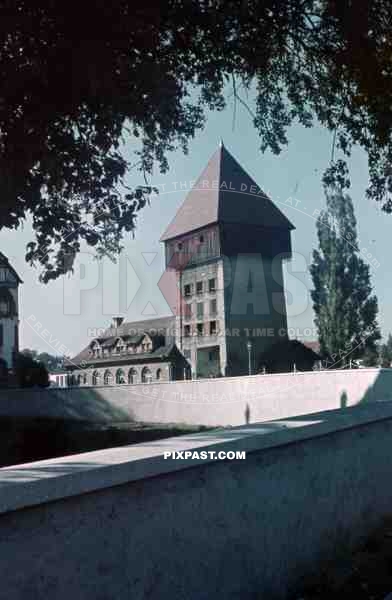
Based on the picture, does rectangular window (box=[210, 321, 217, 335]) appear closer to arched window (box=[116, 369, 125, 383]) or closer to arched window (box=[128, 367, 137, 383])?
arched window (box=[128, 367, 137, 383])

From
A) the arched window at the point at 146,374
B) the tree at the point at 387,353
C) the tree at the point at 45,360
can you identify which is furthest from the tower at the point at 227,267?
the tree at the point at 387,353

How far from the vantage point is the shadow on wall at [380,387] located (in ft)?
52.2

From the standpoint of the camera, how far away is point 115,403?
64.4ft

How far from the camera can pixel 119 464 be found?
278cm

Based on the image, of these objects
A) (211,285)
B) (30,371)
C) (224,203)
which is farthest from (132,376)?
(224,203)

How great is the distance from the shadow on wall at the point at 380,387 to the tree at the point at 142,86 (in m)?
7.62

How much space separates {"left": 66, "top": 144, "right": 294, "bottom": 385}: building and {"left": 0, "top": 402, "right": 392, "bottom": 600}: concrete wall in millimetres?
7901

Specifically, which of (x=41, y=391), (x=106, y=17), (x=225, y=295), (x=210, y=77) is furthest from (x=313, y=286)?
(x=106, y=17)

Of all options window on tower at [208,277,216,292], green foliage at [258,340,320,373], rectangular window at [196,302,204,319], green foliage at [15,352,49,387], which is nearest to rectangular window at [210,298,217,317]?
rectangular window at [196,302,204,319]

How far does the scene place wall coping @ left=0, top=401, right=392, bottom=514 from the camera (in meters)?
2.41

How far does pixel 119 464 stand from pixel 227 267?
18.5 meters

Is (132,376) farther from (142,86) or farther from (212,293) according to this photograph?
(142,86)

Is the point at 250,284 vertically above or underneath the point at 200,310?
above

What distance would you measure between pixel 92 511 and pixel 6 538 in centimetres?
46
